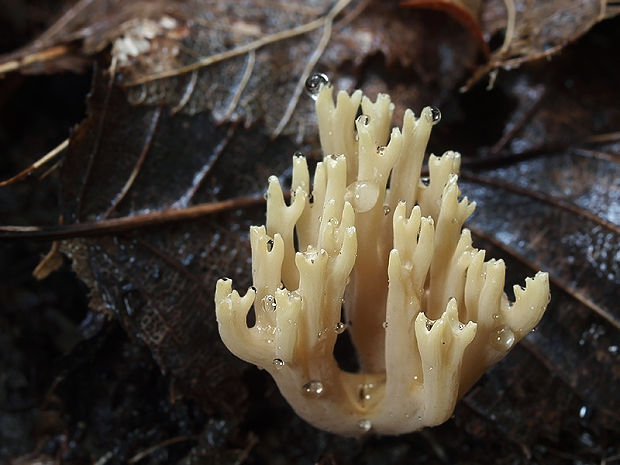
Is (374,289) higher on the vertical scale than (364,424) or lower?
higher

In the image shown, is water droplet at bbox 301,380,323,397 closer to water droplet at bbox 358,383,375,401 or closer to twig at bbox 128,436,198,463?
water droplet at bbox 358,383,375,401

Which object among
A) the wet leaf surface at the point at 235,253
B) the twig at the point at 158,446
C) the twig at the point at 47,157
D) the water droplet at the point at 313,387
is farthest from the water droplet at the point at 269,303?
the twig at the point at 47,157

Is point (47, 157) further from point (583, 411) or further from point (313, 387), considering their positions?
point (583, 411)

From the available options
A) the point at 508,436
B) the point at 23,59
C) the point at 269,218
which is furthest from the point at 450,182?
the point at 23,59

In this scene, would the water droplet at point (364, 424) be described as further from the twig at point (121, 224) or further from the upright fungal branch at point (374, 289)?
the twig at point (121, 224)

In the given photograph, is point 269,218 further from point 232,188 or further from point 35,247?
point 35,247

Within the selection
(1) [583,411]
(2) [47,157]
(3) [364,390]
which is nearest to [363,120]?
(3) [364,390]

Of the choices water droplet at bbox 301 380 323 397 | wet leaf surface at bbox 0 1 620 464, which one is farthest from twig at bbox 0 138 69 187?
water droplet at bbox 301 380 323 397
